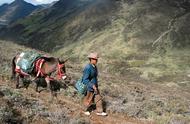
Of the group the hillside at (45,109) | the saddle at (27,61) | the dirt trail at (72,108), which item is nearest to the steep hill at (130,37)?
the hillside at (45,109)

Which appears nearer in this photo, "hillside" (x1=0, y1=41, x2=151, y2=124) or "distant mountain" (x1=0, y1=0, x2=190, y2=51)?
"hillside" (x1=0, y1=41, x2=151, y2=124)

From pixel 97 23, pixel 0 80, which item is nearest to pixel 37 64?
pixel 0 80

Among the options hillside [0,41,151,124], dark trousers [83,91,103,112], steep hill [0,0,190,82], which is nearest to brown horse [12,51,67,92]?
hillside [0,41,151,124]

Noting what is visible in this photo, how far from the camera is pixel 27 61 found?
18.0m

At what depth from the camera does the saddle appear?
58.9 ft

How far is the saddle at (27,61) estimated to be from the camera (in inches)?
706

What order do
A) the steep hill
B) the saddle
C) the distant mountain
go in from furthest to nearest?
the distant mountain
the steep hill
the saddle

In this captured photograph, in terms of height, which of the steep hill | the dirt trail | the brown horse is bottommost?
the dirt trail

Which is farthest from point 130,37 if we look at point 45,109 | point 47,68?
point 45,109

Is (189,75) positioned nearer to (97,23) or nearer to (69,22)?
(97,23)

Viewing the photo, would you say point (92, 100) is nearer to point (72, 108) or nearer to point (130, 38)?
point (72, 108)

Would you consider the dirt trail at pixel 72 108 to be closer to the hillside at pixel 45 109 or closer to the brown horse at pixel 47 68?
the hillside at pixel 45 109

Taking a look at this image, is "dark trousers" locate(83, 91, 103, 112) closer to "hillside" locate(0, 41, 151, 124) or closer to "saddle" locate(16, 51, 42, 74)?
"hillside" locate(0, 41, 151, 124)

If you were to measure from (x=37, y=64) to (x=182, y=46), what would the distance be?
8015 cm
